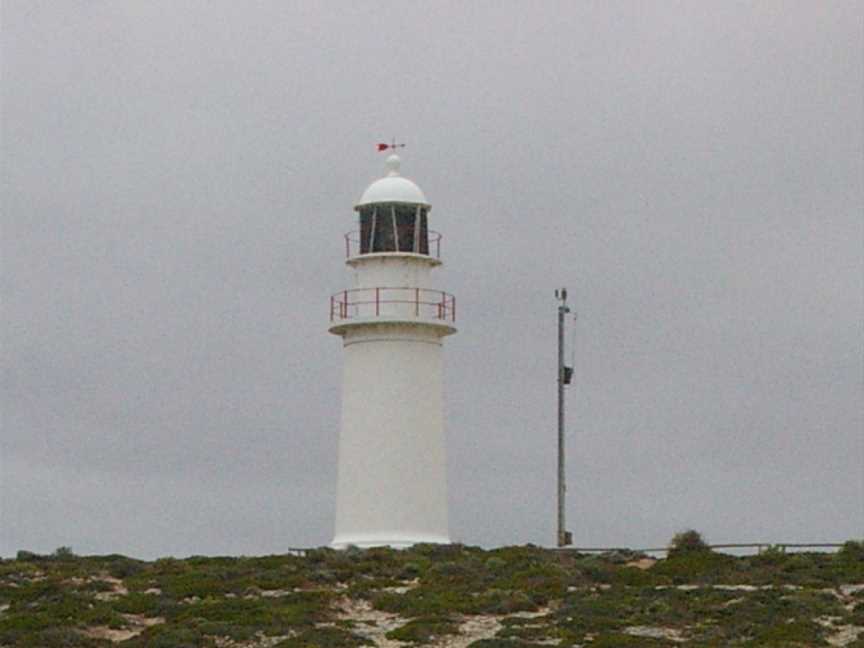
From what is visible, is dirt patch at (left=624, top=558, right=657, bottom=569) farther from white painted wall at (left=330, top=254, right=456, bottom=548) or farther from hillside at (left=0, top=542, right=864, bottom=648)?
white painted wall at (left=330, top=254, right=456, bottom=548)

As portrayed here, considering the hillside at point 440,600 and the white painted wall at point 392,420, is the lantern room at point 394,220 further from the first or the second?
the hillside at point 440,600

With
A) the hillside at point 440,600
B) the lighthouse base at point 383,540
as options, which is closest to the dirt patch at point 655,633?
the hillside at point 440,600

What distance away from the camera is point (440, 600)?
4712 cm

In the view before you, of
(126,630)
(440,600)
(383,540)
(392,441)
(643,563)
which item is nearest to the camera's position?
(126,630)

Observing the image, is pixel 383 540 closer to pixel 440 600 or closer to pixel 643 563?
pixel 643 563

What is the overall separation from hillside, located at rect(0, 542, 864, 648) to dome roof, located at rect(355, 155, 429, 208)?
9.00m

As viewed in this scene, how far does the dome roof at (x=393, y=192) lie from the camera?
58156mm

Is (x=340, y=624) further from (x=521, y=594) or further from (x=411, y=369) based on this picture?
(x=411, y=369)

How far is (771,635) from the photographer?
42.8m

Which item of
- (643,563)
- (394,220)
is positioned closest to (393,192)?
(394,220)

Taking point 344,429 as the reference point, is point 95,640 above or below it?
below

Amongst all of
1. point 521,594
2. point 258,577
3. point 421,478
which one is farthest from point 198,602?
point 421,478

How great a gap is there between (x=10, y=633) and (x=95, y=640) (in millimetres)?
1796

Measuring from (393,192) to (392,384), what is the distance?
197 inches
